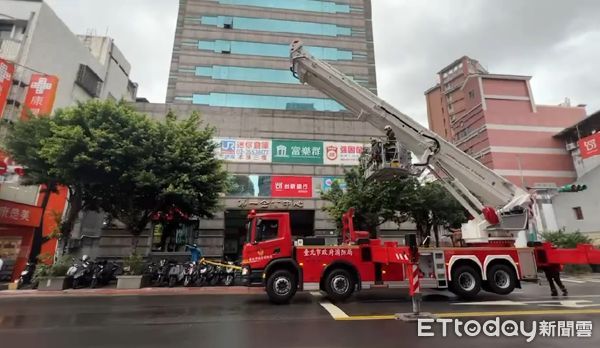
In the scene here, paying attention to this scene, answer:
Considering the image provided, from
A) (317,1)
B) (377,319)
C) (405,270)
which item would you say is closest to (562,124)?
(317,1)

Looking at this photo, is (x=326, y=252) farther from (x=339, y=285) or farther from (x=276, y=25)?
(x=276, y=25)

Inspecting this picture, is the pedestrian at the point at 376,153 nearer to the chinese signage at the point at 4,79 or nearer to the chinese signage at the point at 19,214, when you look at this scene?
the chinese signage at the point at 4,79

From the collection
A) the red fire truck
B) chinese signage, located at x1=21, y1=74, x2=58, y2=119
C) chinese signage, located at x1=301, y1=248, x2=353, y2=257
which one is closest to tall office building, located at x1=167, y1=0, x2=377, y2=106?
chinese signage, located at x1=21, y1=74, x2=58, y2=119

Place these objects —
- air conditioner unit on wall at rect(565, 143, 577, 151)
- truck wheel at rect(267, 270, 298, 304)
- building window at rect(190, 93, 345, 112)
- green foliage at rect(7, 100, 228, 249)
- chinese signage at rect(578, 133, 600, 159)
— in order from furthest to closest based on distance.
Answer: air conditioner unit on wall at rect(565, 143, 577, 151) < chinese signage at rect(578, 133, 600, 159) < building window at rect(190, 93, 345, 112) < green foliage at rect(7, 100, 228, 249) < truck wheel at rect(267, 270, 298, 304)

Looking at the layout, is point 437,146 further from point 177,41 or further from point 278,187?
point 177,41

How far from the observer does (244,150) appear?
22797 millimetres

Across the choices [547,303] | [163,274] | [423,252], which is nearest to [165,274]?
[163,274]

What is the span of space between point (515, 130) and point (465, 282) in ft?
126

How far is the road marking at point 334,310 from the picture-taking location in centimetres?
810

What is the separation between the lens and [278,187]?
72.9 ft

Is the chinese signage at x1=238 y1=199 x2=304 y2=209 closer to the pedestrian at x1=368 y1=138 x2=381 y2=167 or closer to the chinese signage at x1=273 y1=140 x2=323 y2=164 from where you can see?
the chinese signage at x1=273 y1=140 x2=323 y2=164

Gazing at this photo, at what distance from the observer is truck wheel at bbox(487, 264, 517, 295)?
10820mm

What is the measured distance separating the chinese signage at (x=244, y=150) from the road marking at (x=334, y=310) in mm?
14122

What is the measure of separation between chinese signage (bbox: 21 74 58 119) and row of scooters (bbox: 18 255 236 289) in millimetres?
11028
